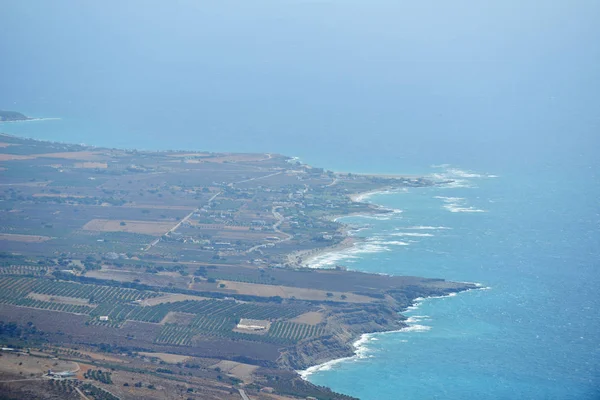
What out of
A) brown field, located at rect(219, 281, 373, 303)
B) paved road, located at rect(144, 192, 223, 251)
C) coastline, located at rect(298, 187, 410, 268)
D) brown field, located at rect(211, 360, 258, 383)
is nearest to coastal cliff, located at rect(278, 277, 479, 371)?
brown field, located at rect(219, 281, 373, 303)

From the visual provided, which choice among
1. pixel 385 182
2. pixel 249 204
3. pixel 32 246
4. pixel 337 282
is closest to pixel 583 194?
pixel 385 182

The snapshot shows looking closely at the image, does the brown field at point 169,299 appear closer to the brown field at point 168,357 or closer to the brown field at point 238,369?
the brown field at point 168,357

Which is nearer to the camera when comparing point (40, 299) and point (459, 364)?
point (459, 364)

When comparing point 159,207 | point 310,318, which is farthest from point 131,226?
point 310,318

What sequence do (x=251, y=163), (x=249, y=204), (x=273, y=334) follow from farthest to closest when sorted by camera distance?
(x=251, y=163), (x=249, y=204), (x=273, y=334)

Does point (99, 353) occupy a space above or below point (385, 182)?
below

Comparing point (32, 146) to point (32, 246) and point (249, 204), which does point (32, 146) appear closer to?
point (249, 204)

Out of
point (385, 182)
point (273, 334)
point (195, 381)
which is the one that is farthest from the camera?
point (385, 182)

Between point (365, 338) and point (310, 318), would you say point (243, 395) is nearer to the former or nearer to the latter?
point (365, 338)
